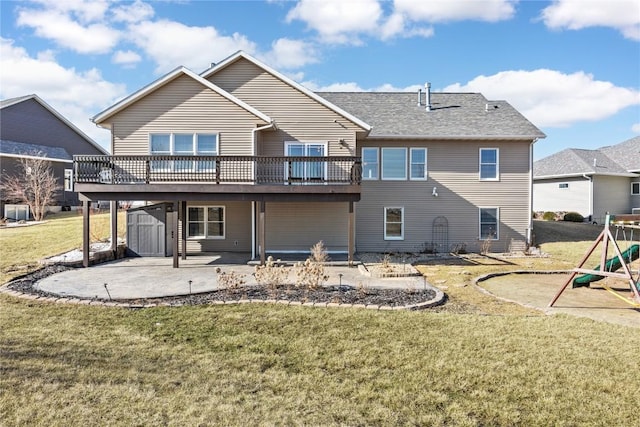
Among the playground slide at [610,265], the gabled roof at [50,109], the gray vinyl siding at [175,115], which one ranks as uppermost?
the gabled roof at [50,109]

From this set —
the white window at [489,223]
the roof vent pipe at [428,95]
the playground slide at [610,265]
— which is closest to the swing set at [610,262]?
the playground slide at [610,265]

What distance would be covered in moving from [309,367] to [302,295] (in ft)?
12.7

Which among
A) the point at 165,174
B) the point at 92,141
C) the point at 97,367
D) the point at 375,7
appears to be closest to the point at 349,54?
the point at 375,7

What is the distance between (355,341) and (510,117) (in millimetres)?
17154

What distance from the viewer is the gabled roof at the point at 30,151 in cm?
2685

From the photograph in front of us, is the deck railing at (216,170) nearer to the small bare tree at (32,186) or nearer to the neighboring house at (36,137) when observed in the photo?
the small bare tree at (32,186)

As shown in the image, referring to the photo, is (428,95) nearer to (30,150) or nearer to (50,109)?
(30,150)

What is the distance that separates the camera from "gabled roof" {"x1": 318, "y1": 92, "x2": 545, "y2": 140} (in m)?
18.0

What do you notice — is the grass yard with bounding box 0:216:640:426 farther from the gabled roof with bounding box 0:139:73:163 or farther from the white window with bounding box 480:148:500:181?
the gabled roof with bounding box 0:139:73:163

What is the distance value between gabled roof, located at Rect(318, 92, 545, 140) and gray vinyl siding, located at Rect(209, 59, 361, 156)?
242 cm

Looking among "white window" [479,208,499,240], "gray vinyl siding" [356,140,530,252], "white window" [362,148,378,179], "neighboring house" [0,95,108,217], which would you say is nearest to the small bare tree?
"neighboring house" [0,95,108,217]

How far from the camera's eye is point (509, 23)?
15969 mm

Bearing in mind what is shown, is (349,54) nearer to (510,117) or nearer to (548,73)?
(510,117)

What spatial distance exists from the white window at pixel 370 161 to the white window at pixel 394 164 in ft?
1.24
